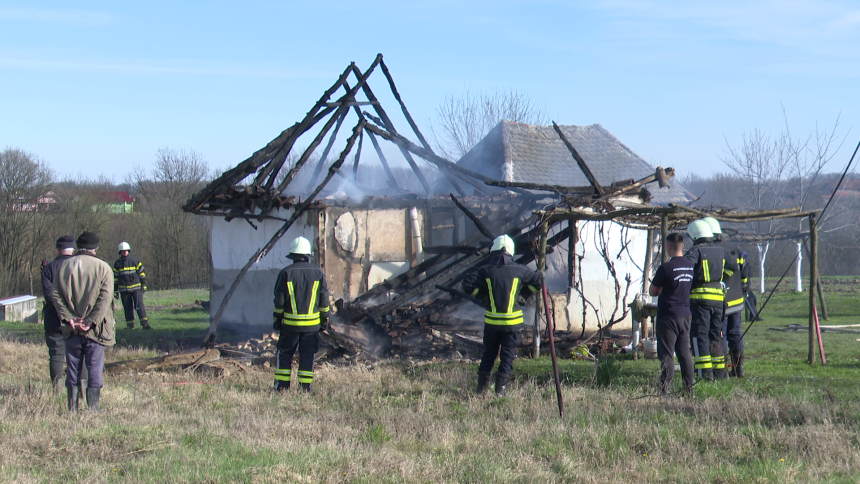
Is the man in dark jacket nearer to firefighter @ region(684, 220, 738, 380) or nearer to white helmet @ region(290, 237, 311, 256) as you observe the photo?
white helmet @ region(290, 237, 311, 256)

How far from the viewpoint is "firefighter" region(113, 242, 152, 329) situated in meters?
15.5

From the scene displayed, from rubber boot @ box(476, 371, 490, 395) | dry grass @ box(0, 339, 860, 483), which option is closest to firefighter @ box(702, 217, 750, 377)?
dry grass @ box(0, 339, 860, 483)

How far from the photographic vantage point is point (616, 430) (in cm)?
589

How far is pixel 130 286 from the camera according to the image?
Result: 15.6 m

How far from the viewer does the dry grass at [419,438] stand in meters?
4.82

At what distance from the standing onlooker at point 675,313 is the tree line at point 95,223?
23.2 meters

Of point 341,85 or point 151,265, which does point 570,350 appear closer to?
point 341,85

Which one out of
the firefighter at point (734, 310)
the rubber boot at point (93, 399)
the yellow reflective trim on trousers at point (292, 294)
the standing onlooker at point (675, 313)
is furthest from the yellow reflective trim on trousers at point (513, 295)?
the rubber boot at point (93, 399)

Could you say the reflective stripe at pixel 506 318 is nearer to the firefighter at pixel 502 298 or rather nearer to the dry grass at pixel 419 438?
the firefighter at pixel 502 298

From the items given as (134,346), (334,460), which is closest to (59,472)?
(334,460)

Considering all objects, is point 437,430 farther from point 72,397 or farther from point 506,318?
point 72,397

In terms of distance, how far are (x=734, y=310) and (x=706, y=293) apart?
0.86 m

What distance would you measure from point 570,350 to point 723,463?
17.6 feet

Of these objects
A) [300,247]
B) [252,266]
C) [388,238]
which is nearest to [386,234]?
[388,238]
